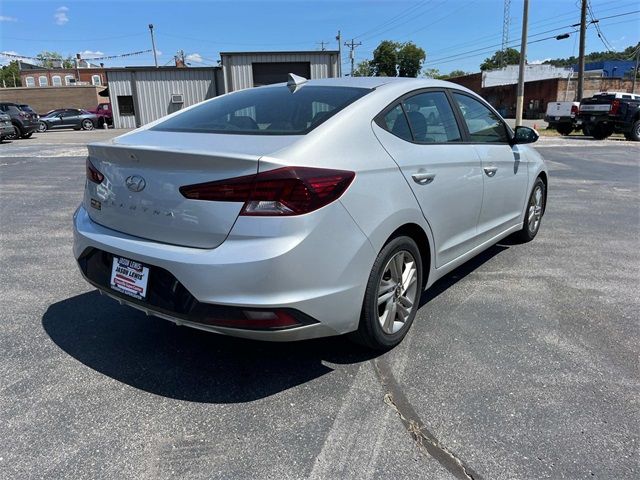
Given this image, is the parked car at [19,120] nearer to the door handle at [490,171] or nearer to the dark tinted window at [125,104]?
the dark tinted window at [125,104]

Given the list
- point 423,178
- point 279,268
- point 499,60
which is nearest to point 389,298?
point 423,178

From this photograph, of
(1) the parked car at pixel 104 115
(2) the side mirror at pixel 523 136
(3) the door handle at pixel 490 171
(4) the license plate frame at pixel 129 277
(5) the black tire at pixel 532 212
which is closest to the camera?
(4) the license plate frame at pixel 129 277

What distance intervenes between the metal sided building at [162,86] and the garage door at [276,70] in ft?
9.42

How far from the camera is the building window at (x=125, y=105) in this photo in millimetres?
31312

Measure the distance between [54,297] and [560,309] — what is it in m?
3.96

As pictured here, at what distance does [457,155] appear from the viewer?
11.7 feet

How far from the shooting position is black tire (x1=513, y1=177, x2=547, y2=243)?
17.3 feet

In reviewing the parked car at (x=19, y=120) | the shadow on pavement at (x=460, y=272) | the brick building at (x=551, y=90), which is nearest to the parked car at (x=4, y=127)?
the parked car at (x=19, y=120)

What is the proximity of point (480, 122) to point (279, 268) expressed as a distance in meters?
2.66

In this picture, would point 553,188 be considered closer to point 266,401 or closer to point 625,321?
point 625,321

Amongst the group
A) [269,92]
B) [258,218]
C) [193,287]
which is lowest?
[193,287]

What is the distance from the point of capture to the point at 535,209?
551 cm

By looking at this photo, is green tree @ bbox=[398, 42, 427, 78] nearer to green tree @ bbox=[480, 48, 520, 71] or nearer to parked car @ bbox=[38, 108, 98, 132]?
green tree @ bbox=[480, 48, 520, 71]

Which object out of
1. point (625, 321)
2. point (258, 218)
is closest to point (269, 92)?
point (258, 218)
